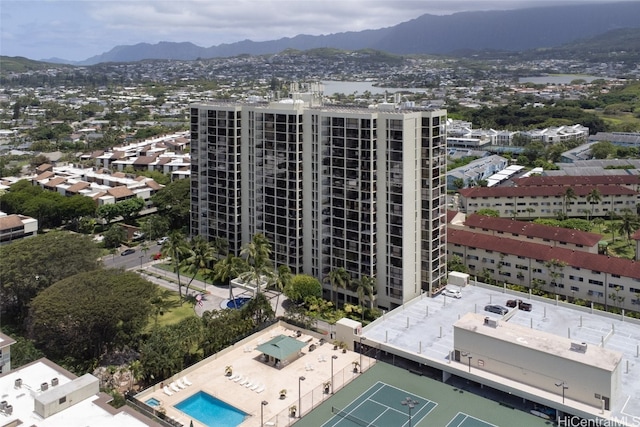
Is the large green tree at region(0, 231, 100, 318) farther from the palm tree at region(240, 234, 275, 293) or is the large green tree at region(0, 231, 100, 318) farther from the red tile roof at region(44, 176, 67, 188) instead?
the red tile roof at region(44, 176, 67, 188)

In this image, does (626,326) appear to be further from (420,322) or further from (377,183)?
(377,183)

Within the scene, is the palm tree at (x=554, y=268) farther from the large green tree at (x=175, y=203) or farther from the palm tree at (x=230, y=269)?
the large green tree at (x=175, y=203)

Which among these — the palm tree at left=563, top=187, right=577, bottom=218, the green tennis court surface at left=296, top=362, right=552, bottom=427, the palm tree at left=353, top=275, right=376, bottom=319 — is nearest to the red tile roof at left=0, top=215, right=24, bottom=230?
the palm tree at left=353, top=275, right=376, bottom=319

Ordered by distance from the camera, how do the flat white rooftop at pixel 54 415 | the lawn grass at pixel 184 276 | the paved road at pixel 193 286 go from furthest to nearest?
the lawn grass at pixel 184 276, the paved road at pixel 193 286, the flat white rooftop at pixel 54 415

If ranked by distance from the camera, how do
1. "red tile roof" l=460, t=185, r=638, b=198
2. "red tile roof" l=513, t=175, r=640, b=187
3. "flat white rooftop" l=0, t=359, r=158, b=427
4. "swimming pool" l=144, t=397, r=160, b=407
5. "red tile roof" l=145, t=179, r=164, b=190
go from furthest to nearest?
1. "red tile roof" l=145, t=179, r=164, b=190
2. "red tile roof" l=513, t=175, r=640, b=187
3. "red tile roof" l=460, t=185, r=638, b=198
4. "swimming pool" l=144, t=397, r=160, b=407
5. "flat white rooftop" l=0, t=359, r=158, b=427
